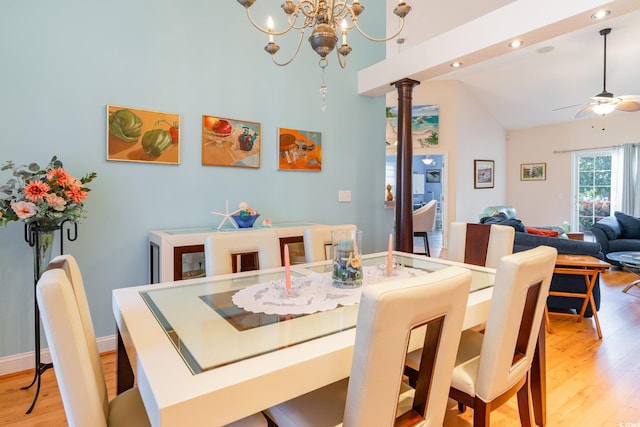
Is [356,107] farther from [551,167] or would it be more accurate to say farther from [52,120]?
[551,167]

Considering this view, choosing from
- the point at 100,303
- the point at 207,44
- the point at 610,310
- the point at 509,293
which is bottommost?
the point at 610,310

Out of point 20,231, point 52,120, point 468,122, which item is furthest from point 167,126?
point 468,122

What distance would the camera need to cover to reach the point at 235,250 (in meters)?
1.95

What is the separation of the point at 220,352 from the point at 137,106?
230cm

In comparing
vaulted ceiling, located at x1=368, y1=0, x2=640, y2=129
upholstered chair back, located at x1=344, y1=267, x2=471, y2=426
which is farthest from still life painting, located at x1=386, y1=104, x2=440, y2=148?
upholstered chair back, located at x1=344, y1=267, x2=471, y2=426

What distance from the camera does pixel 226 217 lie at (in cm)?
283

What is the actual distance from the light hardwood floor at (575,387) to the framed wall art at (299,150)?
2086mm

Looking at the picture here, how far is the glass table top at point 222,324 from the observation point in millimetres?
958

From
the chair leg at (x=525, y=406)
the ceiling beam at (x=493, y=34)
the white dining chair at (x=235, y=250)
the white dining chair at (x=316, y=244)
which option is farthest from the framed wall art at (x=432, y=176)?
the chair leg at (x=525, y=406)

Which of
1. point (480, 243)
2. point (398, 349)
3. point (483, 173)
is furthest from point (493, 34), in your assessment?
point (483, 173)

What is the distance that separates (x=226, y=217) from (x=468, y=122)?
5.67 metres

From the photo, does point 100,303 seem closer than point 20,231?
No

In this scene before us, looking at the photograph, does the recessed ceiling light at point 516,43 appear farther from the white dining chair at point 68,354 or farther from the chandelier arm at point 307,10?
the white dining chair at point 68,354

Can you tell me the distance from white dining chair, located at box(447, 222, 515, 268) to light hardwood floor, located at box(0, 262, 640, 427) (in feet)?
2.73
